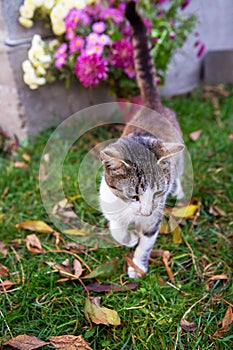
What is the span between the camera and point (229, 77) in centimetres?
379

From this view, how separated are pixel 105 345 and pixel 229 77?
3084 mm

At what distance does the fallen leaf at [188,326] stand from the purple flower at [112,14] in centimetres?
190

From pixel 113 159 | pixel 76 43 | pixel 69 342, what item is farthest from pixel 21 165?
pixel 69 342

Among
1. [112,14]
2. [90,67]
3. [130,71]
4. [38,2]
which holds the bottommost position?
[130,71]

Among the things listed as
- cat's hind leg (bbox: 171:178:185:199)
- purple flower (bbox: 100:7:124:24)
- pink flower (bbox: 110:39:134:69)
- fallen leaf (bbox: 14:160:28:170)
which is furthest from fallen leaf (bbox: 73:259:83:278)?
purple flower (bbox: 100:7:124:24)

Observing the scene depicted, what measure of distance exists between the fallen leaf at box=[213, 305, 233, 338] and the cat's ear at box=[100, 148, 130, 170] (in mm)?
684

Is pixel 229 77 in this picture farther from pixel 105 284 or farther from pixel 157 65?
pixel 105 284

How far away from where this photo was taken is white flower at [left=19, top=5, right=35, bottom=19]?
2396mm

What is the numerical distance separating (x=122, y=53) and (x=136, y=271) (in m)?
1.44

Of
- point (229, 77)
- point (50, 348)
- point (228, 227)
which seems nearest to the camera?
point (50, 348)

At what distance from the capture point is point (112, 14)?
2.52 meters

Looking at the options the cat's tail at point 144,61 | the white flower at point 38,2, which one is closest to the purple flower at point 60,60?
the white flower at point 38,2

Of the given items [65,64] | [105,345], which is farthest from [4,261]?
[65,64]

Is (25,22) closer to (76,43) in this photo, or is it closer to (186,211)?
(76,43)
